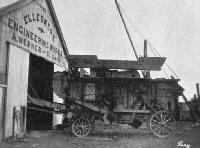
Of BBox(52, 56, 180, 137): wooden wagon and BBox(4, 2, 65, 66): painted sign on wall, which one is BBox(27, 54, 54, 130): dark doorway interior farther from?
BBox(52, 56, 180, 137): wooden wagon

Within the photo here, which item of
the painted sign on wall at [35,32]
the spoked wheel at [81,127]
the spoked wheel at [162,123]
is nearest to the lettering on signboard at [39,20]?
the painted sign on wall at [35,32]

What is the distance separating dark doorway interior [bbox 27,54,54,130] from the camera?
16.9m

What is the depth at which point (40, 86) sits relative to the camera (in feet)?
57.4

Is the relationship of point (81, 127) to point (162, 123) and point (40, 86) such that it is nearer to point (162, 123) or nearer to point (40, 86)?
point (162, 123)

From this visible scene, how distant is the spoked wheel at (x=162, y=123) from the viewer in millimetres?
12930

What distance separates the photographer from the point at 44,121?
1739 centimetres

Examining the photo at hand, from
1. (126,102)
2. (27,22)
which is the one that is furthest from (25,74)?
(126,102)

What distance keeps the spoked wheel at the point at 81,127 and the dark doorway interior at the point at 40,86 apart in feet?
15.0

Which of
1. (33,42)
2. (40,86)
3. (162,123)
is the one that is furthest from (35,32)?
(162,123)

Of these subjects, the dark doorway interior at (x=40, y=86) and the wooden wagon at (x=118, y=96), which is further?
the dark doorway interior at (x=40, y=86)

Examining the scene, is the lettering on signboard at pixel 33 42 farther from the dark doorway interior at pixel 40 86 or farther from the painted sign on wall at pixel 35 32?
the dark doorway interior at pixel 40 86

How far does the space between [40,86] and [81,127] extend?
5611 mm

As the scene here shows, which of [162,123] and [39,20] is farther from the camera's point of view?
[39,20]

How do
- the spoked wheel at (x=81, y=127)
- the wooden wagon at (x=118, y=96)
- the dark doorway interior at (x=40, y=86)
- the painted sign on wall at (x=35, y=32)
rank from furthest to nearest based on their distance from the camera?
the dark doorway interior at (x=40, y=86), the wooden wagon at (x=118, y=96), the spoked wheel at (x=81, y=127), the painted sign on wall at (x=35, y=32)
